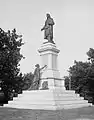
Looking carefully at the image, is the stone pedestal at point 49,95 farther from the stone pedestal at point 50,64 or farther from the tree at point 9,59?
the tree at point 9,59

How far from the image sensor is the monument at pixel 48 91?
14898 mm

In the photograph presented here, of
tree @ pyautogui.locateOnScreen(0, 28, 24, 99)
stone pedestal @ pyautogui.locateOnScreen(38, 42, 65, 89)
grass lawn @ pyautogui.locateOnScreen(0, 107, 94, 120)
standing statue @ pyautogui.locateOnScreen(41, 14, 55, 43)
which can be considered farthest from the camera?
tree @ pyautogui.locateOnScreen(0, 28, 24, 99)

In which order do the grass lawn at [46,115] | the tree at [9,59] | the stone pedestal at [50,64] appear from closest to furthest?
the grass lawn at [46,115] → the stone pedestal at [50,64] → the tree at [9,59]

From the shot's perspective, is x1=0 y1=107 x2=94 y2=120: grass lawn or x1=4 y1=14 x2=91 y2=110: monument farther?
x1=4 y1=14 x2=91 y2=110: monument

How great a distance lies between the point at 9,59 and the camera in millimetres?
29484

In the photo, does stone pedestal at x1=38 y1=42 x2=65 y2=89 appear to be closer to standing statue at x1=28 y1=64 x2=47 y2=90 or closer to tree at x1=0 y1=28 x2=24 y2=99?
standing statue at x1=28 y1=64 x2=47 y2=90

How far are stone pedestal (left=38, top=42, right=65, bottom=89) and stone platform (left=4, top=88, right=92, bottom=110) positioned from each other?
6.68 feet

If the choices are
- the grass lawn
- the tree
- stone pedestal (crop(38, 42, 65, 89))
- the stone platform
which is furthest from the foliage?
the grass lawn

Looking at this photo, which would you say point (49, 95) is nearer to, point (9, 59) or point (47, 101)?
point (47, 101)

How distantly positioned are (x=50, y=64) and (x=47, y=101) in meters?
5.21

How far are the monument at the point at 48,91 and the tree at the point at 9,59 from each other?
10.3m

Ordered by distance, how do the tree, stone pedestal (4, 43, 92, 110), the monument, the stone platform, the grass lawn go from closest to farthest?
the grass lawn < the stone platform < stone pedestal (4, 43, 92, 110) < the monument < the tree

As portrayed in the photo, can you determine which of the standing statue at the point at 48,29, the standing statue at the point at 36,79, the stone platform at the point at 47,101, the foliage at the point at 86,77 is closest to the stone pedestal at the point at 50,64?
the standing statue at the point at 36,79

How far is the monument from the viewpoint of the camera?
14.9 meters
